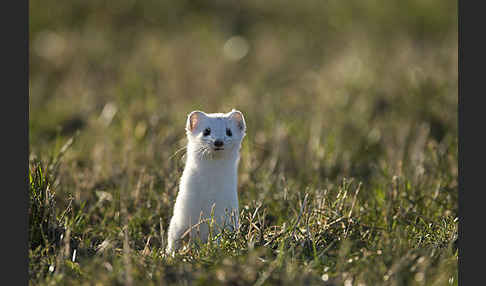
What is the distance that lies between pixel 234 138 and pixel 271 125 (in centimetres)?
231

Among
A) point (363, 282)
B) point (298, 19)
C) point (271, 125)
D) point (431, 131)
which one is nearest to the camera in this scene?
point (363, 282)

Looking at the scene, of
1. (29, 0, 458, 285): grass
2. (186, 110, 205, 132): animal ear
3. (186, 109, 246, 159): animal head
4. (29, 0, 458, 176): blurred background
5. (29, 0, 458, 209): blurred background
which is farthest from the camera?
(29, 0, 458, 176): blurred background

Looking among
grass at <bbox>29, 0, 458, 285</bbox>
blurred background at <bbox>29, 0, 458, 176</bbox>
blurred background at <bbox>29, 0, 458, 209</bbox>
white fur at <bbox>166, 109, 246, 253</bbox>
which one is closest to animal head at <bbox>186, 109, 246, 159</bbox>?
white fur at <bbox>166, 109, 246, 253</bbox>

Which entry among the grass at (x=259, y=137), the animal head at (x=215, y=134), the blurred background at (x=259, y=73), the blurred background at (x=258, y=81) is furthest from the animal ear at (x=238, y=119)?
the blurred background at (x=259, y=73)

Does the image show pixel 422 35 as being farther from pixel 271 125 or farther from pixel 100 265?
pixel 100 265

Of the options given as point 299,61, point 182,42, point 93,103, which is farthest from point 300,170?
point 182,42

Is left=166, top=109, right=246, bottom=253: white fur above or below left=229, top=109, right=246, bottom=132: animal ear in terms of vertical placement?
below

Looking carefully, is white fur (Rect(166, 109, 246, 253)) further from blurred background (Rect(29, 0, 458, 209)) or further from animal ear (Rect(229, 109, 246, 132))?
blurred background (Rect(29, 0, 458, 209))

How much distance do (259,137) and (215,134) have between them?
2.29 meters

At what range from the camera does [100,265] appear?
10.8 feet

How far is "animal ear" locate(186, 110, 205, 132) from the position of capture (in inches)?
163

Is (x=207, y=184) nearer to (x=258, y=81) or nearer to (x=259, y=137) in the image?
(x=259, y=137)

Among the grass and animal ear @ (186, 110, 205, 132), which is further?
animal ear @ (186, 110, 205, 132)

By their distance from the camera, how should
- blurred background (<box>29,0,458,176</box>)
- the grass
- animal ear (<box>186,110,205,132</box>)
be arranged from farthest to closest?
blurred background (<box>29,0,458,176</box>) < animal ear (<box>186,110,205,132</box>) < the grass
